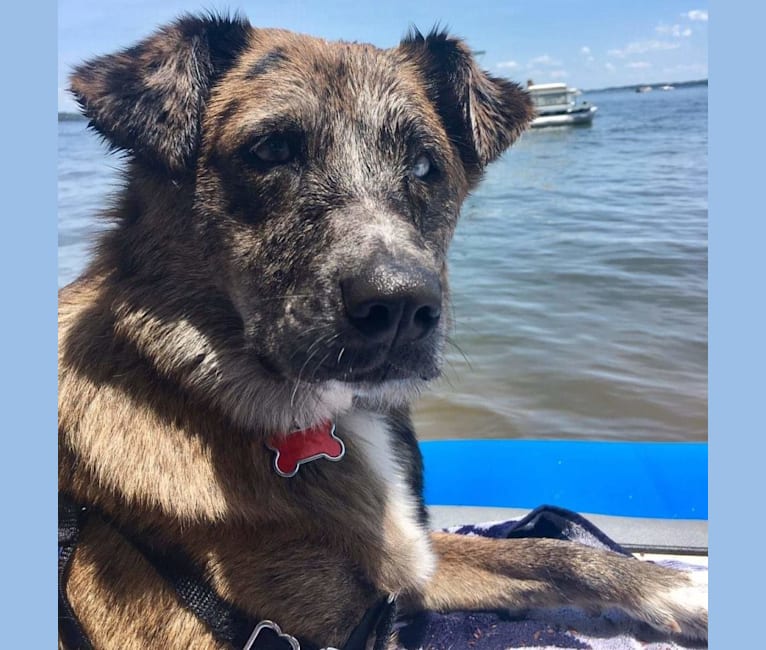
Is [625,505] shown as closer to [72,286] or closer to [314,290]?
[314,290]

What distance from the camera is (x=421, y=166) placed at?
7.10 feet

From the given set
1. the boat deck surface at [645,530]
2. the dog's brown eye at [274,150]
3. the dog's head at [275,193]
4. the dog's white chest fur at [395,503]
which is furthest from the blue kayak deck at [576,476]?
the dog's brown eye at [274,150]

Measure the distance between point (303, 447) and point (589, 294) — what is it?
14.8ft

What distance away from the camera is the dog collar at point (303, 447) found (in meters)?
2.02

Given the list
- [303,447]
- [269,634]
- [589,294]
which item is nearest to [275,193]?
[303,447]

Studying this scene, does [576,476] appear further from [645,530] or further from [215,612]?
[215,612]

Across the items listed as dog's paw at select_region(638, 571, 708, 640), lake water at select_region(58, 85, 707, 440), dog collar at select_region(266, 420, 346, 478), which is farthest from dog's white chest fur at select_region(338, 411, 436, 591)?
lake water at select_region(58, 85, 707, 440)

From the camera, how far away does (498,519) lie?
335 centimetres

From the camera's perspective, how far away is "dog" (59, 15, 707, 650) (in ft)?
6.04

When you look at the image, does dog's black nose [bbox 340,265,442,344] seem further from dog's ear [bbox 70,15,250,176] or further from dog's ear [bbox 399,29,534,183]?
dog's ear [bbox 399,29,534,183]

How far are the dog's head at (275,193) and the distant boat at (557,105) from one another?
0.82 meters

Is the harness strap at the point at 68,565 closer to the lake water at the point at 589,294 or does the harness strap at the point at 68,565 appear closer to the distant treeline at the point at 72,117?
the distant treeline at the point at 72,117

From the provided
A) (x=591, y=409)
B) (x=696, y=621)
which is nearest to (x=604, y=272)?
(x=591, y=409)

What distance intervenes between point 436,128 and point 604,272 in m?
4.24
